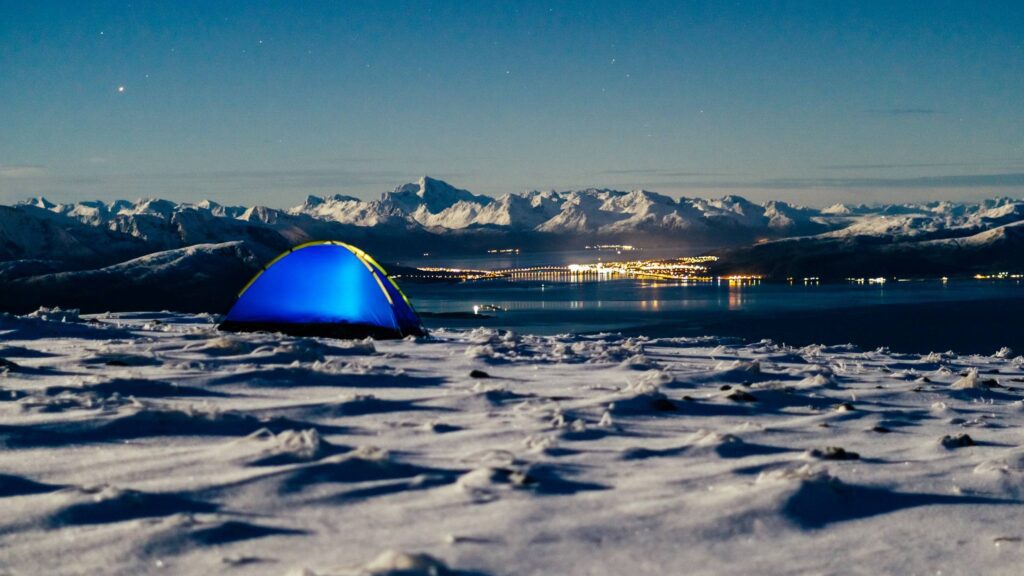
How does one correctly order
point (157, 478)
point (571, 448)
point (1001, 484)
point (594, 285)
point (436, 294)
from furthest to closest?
point (594, 285)
point (436, 294)
point (571, 448)
point (1001, 484)
point (157, 478)

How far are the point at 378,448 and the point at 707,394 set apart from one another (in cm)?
532

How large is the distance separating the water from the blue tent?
46.6 metres

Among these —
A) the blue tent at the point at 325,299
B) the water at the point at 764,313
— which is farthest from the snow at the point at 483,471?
the water at the point at 764,313

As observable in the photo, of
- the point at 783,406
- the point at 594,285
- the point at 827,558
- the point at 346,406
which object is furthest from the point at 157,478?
the point at 594,285

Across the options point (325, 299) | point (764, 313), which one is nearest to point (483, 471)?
point (325, 299)

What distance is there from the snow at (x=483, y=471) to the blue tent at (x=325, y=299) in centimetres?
599

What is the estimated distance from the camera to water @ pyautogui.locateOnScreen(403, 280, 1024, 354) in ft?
233

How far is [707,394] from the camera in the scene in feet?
36.2

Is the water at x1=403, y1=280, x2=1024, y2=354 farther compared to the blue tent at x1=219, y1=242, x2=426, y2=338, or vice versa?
the water at x1=403, y1=280, x2=1024, y2=354

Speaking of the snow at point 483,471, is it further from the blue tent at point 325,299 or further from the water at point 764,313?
the water at point 764,313

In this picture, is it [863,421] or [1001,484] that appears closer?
[1001,484]

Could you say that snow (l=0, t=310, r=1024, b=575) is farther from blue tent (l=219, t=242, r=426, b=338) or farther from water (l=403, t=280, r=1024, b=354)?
water (l=403, t=280, r=1024, b=354)

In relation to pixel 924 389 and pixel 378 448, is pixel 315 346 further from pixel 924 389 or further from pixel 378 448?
pixel 924 389

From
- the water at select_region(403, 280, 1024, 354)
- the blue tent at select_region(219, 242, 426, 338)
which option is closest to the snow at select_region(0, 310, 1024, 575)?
the blue tent at select_region(219, 242, 426, 338)
